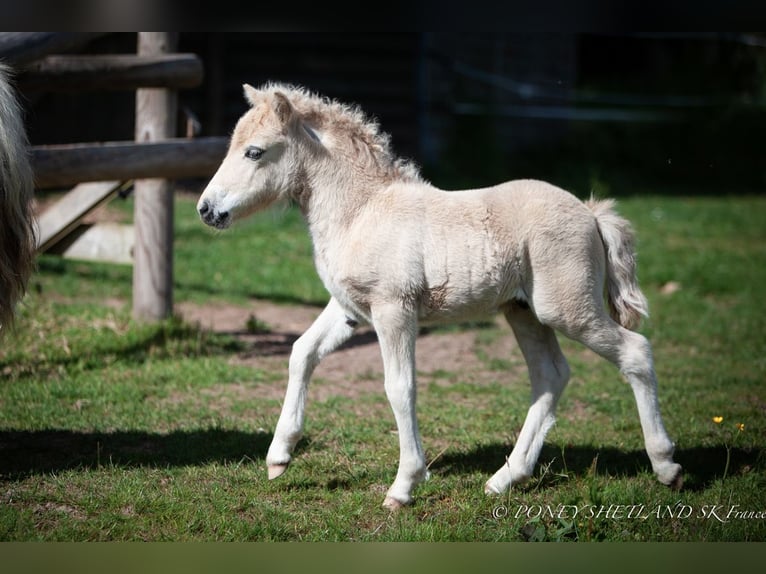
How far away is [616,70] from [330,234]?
27.9 metres

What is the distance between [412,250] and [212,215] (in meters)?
1.00

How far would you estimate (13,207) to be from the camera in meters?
4.64

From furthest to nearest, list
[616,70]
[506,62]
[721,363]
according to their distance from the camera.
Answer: [616,70]
[506,62]
[721,363]

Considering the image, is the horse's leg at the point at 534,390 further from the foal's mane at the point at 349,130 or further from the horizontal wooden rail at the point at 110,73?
the horizontal wooden rail at the point at 110,73

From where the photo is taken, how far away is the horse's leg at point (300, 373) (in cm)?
463

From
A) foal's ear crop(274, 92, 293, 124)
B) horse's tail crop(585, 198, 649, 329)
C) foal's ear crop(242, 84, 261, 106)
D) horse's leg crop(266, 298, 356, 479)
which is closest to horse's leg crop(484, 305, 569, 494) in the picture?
horse's tail crop(585, 198, 649, 329)

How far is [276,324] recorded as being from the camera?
8523 mm

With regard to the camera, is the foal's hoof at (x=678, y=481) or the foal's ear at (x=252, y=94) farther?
the foal's hoof at (x=678, y=481)

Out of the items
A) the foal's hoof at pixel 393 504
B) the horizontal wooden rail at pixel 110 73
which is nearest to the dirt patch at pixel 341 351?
the horizontal wooden rail at pixel 110 73

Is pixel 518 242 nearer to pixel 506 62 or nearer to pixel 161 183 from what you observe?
pixel 161 183

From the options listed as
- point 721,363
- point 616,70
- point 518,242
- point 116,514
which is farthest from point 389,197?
point 616,70

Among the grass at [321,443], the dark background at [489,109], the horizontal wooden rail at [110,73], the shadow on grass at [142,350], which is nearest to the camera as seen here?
the grass at [321,443]

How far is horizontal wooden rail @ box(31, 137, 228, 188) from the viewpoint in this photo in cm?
634

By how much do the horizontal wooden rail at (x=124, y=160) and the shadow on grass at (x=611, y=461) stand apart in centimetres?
341
